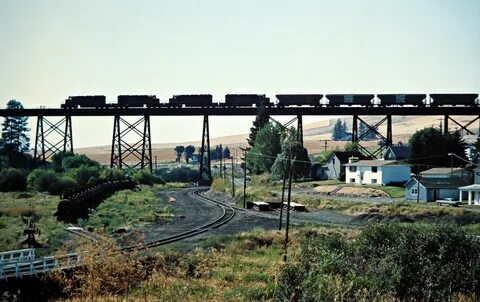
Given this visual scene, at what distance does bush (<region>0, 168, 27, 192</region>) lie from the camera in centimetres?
5012

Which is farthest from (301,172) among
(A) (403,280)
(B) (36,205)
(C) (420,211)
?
(A) (403,280)

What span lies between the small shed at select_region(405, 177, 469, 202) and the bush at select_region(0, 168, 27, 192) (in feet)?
113

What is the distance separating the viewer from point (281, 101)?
57156 mm

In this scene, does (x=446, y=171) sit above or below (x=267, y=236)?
above

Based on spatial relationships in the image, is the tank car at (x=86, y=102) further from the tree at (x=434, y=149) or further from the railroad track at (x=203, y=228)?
the tree at (x=434, y=149)

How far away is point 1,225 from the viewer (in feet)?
98.3

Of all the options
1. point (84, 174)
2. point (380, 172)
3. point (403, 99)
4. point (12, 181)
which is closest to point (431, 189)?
point (380, 172)

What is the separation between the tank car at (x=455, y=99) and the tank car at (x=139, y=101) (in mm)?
27785

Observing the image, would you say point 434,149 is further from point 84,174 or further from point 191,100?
point 84,174

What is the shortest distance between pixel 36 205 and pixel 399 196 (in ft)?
87.2

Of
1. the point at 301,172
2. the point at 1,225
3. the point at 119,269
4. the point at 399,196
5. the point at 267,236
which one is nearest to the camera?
the point at 119,269

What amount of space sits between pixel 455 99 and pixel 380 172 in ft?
42.1

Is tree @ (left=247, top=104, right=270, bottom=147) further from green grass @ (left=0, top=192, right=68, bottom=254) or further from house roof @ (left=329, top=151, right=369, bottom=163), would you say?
green grass @ (left=0, top=192, right=68, bottom=254)

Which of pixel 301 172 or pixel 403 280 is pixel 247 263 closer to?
pixel 403 280
